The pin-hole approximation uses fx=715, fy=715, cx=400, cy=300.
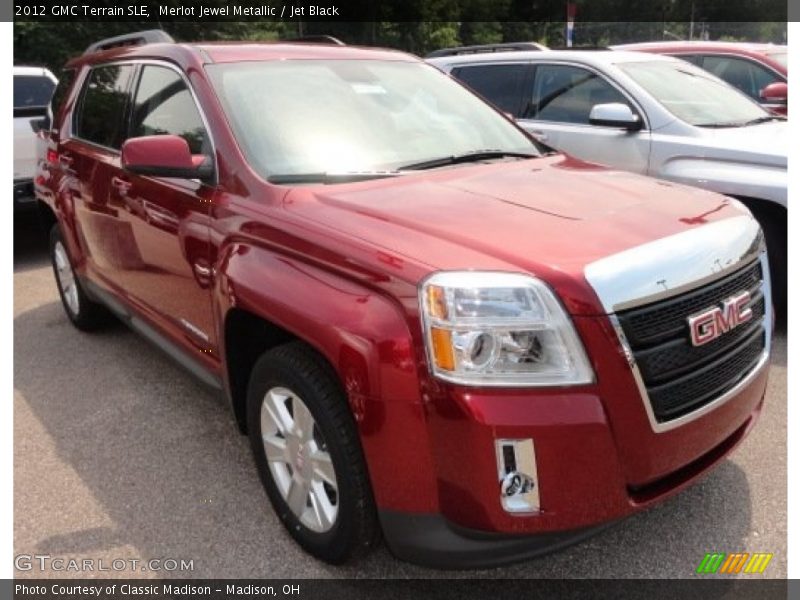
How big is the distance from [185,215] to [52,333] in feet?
8.85

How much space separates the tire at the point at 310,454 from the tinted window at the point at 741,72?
20.9 ft

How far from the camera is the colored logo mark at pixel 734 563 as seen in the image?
2.50m

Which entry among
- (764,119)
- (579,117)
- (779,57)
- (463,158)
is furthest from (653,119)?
(779,57)

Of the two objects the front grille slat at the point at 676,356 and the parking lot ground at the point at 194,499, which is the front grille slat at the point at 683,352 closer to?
the front grille slat at the point at 676,356

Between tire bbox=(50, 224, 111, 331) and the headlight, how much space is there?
3.48m

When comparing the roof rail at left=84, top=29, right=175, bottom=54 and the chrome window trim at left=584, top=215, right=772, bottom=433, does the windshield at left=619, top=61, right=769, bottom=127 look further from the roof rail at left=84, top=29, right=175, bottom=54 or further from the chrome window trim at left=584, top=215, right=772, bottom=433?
the roof rail at left=84, top=29, right=175, bottom=54

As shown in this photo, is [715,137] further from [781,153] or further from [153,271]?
[153,271]

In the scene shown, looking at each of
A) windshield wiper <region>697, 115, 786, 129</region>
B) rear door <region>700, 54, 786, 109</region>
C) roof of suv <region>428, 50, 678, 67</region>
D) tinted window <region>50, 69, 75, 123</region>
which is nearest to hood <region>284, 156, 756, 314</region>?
windshield wiper <region>697, 115, 786, 129</region>

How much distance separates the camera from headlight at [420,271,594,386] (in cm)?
196

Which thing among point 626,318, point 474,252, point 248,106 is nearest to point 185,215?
point 248,106

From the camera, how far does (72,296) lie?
16.7 feet

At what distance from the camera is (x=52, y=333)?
5.14 metres

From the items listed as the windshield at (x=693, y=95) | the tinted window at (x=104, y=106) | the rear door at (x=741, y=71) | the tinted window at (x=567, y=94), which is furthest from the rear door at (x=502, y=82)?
the tinted window at (x=104, y=106)

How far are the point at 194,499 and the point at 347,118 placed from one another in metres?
1.76
